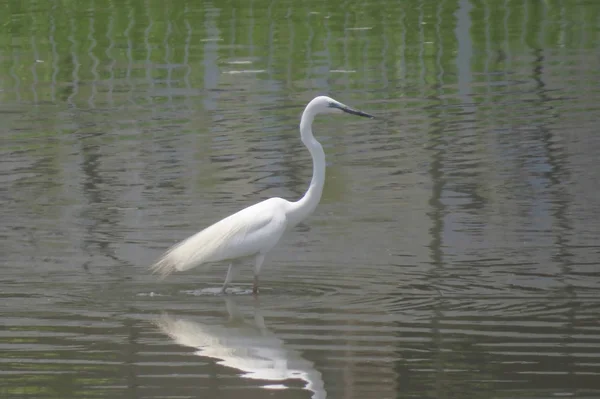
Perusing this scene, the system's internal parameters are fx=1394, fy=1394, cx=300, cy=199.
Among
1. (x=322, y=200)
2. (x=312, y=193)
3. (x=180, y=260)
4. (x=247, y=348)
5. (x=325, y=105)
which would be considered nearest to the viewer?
(x=247, y=348)

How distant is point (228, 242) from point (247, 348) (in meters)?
1.68

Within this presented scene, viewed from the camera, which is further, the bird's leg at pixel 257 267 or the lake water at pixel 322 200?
the bird's leg at pixel 257 267

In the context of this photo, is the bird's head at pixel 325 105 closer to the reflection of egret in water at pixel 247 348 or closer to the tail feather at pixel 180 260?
the tail feather at pixel 180 260

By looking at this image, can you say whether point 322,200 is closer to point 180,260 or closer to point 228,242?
point 228,242

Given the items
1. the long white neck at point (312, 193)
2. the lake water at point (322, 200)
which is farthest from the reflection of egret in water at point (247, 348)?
the long white neck at point (312, 193)

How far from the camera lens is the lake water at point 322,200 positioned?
7203 mm

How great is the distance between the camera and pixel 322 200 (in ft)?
39.0

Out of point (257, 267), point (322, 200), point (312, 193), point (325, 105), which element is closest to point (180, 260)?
point (257, 267)

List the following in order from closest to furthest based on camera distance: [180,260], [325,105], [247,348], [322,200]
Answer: [247,348] < [180,260] < [325,105] < [322,200]

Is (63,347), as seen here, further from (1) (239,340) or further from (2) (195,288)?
(2) (195,288)

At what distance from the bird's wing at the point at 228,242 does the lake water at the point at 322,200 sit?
0.72ft

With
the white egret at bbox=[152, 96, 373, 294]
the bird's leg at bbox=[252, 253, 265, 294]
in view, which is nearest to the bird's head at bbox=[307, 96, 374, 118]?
the white egret at bbox=[152, 96, 373, 294]

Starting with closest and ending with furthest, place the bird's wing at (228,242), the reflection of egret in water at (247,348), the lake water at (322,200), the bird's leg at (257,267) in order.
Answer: the reflection of egret in water at (247,348), the lake water at (322,200), the bird's leg at (257,267), the bird's wing at (228,242)

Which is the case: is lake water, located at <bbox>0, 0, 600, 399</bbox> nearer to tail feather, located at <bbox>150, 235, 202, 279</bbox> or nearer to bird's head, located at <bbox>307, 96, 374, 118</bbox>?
tail feather, located at <bbox>150, 235, 202, 279</bbox>
